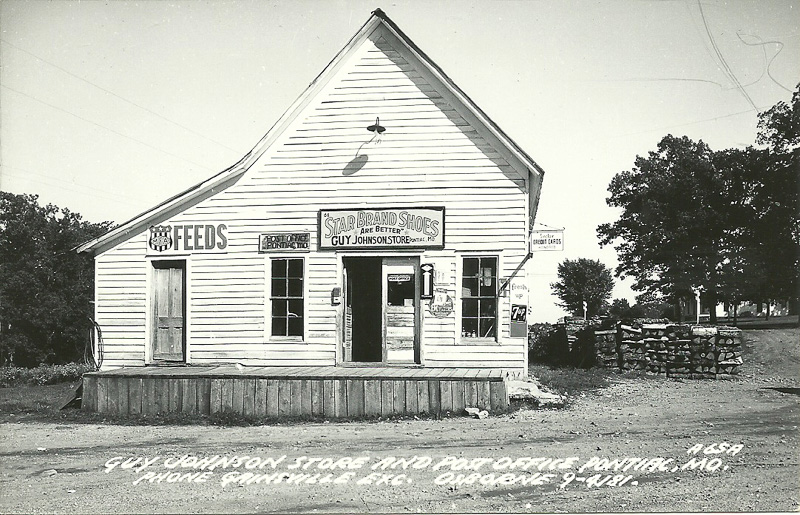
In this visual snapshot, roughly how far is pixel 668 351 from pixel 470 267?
790cm

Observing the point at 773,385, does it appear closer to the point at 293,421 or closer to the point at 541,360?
the point at 541,360

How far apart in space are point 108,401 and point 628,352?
44.9ft

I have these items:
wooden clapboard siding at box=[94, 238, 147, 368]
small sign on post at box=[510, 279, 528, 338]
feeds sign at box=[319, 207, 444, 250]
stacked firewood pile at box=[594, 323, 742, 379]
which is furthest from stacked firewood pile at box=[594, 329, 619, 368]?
wooden clapboard siding at box=[94, 238, 147, 368]

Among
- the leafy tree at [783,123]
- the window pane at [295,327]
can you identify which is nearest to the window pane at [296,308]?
the window pane at [295,327]

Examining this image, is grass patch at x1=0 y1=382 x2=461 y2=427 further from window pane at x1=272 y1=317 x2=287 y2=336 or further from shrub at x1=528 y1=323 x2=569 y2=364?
shrub at x1=528 y1=323 x2=569 y2=364

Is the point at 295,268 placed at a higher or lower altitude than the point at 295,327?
higher

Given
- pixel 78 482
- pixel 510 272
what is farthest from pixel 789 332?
pixel 78 482

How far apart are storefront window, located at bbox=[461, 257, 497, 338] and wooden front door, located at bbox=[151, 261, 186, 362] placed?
5.83 meters

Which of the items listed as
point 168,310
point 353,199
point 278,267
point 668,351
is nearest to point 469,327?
point 353,199

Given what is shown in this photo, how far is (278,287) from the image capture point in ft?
46.3

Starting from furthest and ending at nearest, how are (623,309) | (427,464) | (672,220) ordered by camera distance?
1. (623,309)
2. (672,220)
3. (427,464)

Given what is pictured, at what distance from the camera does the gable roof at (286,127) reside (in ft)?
43.8

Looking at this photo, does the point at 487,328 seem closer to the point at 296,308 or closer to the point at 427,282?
the point at 427,282

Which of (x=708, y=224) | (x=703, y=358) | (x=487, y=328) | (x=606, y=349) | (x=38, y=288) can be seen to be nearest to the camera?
(x=487, y=328)
